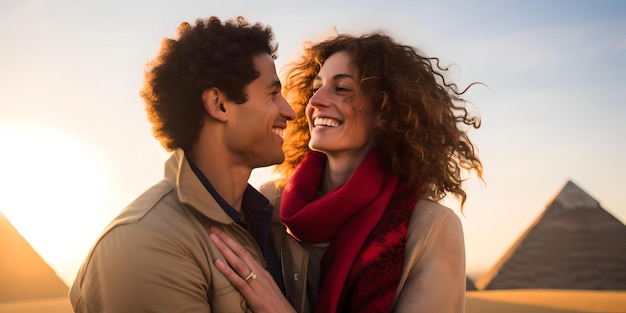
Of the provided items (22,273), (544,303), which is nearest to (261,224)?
(544,303)

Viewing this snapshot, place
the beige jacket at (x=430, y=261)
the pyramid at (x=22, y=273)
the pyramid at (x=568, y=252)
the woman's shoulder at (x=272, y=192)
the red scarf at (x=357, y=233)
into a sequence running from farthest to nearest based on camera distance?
the pyramid at (x=22, y=273), the pyramid at (x=568, y=252), the woman's shoulder at (x=272, y=192), the red scarf at (x=357, y=233), the beige jacket at (x=430, y=261)

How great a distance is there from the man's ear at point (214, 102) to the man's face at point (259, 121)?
0.16 feet

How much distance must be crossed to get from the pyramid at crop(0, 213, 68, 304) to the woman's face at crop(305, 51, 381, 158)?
2695 cm

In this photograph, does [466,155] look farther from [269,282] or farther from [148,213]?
[148,213]

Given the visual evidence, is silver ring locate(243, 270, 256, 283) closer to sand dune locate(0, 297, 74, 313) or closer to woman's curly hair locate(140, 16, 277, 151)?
woman's curly hair locate(140, 16, 277, 151)

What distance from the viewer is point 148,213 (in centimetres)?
327

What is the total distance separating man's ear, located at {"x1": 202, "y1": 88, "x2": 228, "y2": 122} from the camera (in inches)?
145

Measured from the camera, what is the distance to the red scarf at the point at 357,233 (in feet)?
13.7

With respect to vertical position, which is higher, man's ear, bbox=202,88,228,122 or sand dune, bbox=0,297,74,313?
man's ear, bbox=202,88,228,122

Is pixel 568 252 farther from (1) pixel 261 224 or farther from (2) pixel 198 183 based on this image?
(2) pixel 198 183

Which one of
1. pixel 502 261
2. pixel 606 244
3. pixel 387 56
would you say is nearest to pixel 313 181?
pixel 387 56

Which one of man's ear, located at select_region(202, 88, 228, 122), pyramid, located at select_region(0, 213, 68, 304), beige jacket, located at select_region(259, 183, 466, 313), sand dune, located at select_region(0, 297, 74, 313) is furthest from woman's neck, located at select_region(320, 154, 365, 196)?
pyramid, located at select_region(0, 213, 68, 304)

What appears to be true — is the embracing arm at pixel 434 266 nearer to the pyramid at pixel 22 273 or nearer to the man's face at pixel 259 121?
the man's face at pixel 259 121

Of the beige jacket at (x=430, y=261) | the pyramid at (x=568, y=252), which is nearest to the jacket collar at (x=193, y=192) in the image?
the beige jacket at (x=430, y=261)
